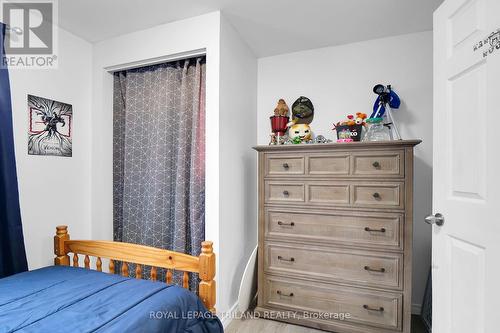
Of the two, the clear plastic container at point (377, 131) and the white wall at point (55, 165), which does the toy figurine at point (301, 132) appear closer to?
the clear plastic container at point (377, 131)

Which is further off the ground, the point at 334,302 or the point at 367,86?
the point at 367,86

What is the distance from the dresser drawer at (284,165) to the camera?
6.70 feet

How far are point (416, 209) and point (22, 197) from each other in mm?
3273

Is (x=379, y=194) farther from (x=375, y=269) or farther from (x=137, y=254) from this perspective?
(x=137, y=254)

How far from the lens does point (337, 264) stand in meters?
1.91

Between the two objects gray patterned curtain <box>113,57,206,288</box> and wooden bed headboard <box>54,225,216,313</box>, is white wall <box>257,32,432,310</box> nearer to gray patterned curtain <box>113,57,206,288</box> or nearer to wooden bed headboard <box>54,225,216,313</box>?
gray patterned curtain <box>113,57,206,288</box>

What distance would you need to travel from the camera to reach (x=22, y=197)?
183cm

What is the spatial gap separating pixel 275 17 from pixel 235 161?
1266 mm

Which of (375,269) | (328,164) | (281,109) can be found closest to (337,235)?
(375,269)

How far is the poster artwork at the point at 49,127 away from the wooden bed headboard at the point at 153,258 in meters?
0.70
